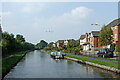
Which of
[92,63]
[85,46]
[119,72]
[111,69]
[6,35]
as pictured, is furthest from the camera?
[85,46]

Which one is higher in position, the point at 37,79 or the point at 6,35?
the point at 6,35

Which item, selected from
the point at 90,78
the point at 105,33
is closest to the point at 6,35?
the point at 105,33

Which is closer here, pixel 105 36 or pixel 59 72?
pixel 59 72

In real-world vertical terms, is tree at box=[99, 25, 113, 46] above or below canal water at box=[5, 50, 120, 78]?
above

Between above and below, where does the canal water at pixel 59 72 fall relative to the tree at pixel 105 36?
below

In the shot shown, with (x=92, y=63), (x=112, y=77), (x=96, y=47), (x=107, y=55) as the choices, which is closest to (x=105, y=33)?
(x=107, y=55)

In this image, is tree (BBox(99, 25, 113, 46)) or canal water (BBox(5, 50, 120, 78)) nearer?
canal water (BBox(5, 50, 120, 78))

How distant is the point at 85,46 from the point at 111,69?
5442 cm

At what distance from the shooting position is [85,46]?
254ft

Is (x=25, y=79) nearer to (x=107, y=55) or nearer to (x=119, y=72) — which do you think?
(x=119, y=72)

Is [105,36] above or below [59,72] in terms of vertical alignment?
above

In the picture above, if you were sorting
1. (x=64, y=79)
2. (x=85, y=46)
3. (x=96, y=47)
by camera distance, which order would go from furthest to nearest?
(x=85, y=46) < (x=96, y=47) < (x=64, y=79)

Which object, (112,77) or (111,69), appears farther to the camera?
(111,69)

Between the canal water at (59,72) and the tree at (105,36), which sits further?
the tree at (105,36)
